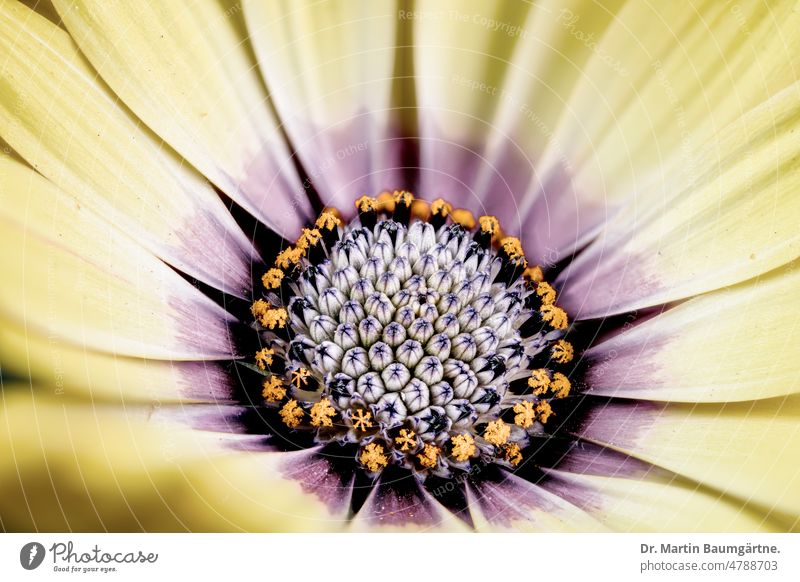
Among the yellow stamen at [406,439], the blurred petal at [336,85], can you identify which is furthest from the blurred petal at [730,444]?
the blurred petal at [336,85]

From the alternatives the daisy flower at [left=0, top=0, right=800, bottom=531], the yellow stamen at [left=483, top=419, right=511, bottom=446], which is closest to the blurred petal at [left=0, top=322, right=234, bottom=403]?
the daisy flower at [left=0, top=0, right=800, bottom=531]

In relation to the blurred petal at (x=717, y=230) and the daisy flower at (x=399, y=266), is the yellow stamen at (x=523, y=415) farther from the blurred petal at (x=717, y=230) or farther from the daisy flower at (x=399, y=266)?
the blurred petal at (x=717, y=230)

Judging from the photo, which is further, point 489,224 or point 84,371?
point 489,224

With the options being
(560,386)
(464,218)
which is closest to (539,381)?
(560,386)

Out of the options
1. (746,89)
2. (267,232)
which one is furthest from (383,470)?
(746,89)

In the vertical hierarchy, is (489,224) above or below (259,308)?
above
